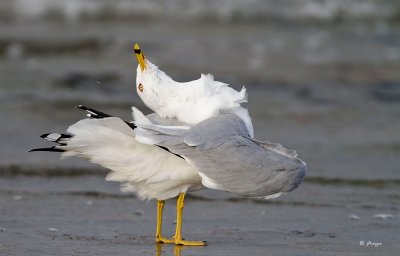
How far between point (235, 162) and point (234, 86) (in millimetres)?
7319

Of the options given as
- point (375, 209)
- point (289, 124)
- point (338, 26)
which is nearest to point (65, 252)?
point (375, 209)

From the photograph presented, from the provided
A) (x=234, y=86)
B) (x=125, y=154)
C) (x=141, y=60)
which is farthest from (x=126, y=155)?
(x=234, y=86)

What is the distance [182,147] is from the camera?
516cm

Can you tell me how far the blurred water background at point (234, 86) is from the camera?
6039 millimetres

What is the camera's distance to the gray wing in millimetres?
5148

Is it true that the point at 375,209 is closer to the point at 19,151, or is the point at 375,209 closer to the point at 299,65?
the point at 19,151

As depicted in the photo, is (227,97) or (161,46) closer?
(227,97)

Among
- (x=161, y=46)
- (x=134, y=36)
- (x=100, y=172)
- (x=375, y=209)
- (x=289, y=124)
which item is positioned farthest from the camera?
(x=134, y=36)

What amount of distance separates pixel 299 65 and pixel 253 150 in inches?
361

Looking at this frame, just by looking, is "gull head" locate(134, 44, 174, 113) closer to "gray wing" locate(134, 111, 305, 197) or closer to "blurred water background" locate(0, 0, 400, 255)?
"gray wing" locate(134, 111, 305, 197)

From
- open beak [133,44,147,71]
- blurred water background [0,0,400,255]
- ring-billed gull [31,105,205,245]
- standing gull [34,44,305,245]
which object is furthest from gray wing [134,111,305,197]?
open beak [133,44,147,71]

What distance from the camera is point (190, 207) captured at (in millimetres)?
6926

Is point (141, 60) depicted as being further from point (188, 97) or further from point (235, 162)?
point (235, 162)

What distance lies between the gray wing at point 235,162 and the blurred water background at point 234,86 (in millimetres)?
455
